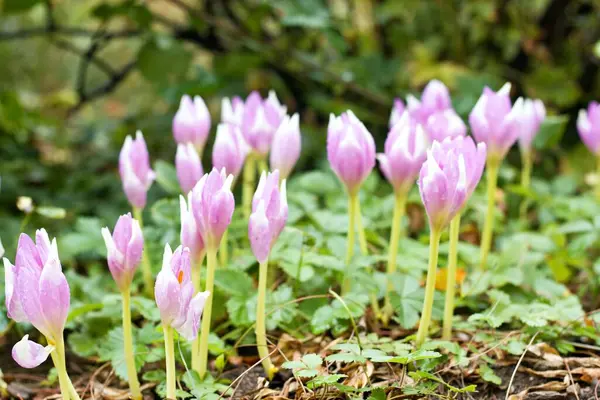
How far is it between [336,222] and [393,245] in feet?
0.89

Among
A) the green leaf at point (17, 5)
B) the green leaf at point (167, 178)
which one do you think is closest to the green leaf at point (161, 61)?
the green leaf at point (17, 5)

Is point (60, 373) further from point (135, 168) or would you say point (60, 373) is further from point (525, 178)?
point (525, 178)

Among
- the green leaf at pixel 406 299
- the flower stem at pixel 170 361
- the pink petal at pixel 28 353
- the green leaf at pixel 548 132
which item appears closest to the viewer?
the pink petal at pixel 28 353

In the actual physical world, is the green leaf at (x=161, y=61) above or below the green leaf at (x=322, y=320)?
above

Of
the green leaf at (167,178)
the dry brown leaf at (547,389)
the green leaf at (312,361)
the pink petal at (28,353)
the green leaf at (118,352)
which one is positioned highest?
the green leaf at (167,178)

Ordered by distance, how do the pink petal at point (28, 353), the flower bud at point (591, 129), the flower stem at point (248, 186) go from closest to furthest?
the pink petal at point (28, 353), the flower stem at point (248, 186), the flower bud at point (591, 129)

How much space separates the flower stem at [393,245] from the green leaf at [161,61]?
5.24 ft

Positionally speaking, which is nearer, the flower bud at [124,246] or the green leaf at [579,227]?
the flower bud at [124,246]

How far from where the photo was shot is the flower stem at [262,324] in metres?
1.25

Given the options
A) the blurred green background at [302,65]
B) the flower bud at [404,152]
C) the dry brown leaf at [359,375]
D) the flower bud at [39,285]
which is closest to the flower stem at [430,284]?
the dry brown leaf at [359,375]

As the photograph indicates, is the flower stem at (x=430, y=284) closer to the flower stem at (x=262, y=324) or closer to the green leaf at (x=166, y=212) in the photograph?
the flower stem at (x=262, y=324)

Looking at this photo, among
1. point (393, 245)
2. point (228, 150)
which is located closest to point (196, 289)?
point (228, 150)

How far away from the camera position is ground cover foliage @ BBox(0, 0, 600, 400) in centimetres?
133

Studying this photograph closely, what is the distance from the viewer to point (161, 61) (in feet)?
9.13
